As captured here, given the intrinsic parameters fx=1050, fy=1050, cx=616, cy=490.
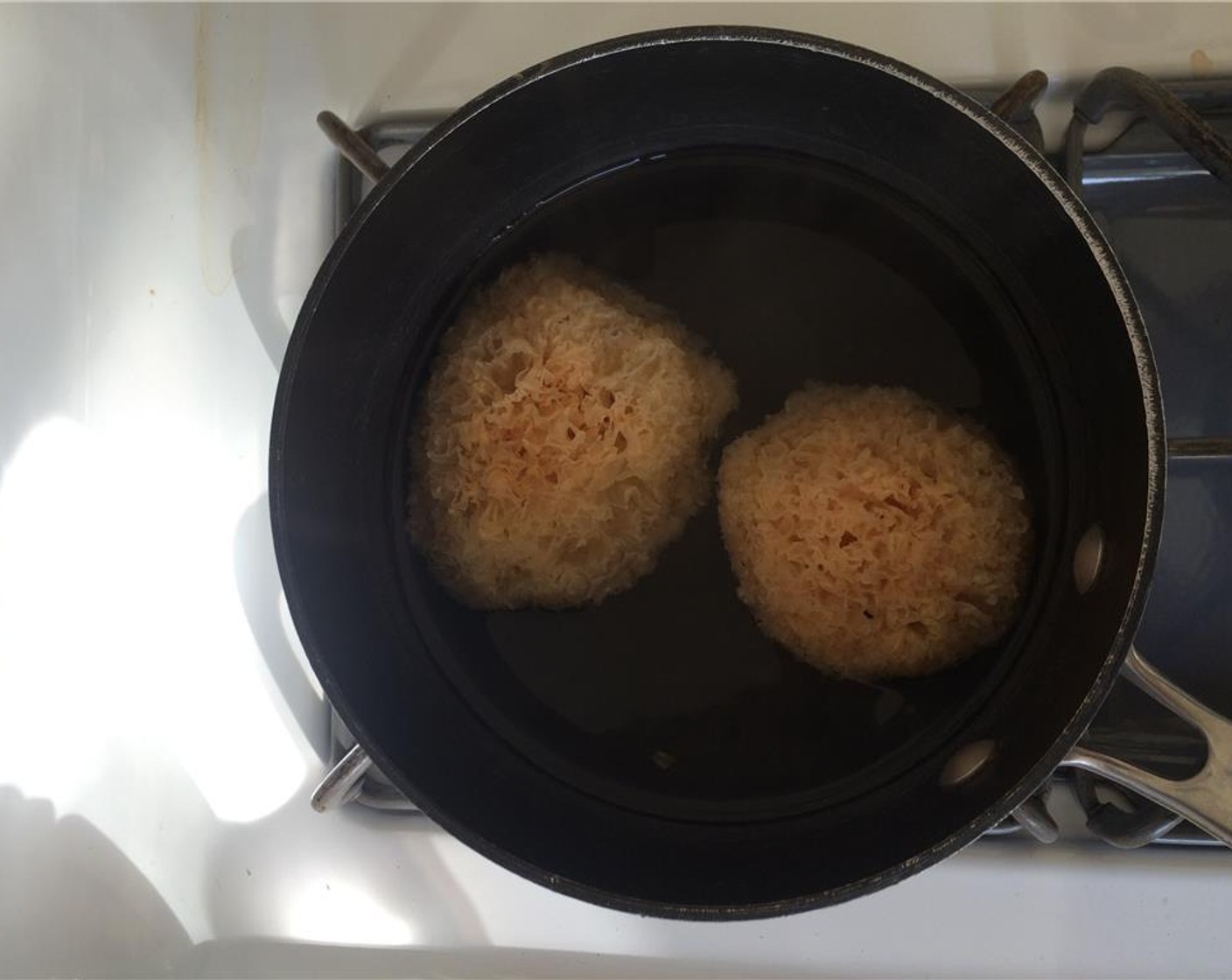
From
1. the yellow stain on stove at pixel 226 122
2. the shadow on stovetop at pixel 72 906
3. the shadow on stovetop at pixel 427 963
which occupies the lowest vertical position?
the shadow on stovetop at pixel 427 963

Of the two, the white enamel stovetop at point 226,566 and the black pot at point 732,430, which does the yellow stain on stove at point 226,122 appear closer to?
the white enamel stovetop at point 226,566

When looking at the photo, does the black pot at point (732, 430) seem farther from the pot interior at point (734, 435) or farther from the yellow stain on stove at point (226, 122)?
the yellow stain on stove at point (226, 122)

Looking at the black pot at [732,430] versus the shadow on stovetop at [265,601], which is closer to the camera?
the black pot at [732,430]

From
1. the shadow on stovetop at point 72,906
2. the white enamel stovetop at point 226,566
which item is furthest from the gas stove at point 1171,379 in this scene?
the shadow on stovetop at point 72,906

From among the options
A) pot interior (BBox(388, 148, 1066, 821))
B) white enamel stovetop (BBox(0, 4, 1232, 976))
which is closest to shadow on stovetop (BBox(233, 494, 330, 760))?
white enamel stovetop (BBox(0, 4, 1232, 976))

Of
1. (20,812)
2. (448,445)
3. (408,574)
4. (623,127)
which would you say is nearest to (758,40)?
(623,127)

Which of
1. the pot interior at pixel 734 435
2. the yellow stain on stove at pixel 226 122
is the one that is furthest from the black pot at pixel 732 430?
the yellow stain on stove at pixel 226 122

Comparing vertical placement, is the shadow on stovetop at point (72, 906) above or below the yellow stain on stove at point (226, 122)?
below
